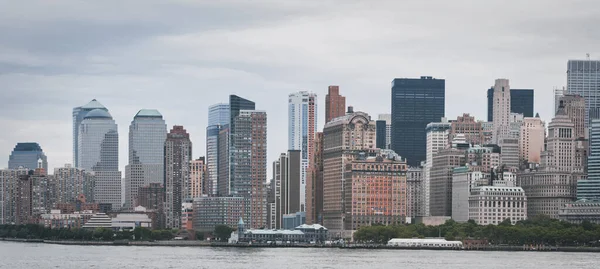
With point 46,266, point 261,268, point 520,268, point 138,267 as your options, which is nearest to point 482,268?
point 520,268

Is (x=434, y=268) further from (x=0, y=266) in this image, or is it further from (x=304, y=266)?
(x=0, y=266)

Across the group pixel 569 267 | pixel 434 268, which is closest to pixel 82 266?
pixel 434 268

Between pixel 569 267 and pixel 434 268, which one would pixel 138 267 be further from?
pixel 569 267

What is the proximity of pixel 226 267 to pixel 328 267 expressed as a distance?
1400cm

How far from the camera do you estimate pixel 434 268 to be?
199750 mm

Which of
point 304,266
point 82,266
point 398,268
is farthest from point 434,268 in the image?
point 82,266

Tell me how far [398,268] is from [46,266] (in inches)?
1893

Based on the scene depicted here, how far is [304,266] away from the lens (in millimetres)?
199750

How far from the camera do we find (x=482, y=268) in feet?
649

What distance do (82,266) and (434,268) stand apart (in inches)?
1904

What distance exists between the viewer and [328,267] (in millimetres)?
197375

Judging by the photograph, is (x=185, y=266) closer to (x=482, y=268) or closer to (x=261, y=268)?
(x=261, y=268)

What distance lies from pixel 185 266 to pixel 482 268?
40.9 metres

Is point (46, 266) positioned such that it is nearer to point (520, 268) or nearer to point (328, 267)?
point (328, 267)
